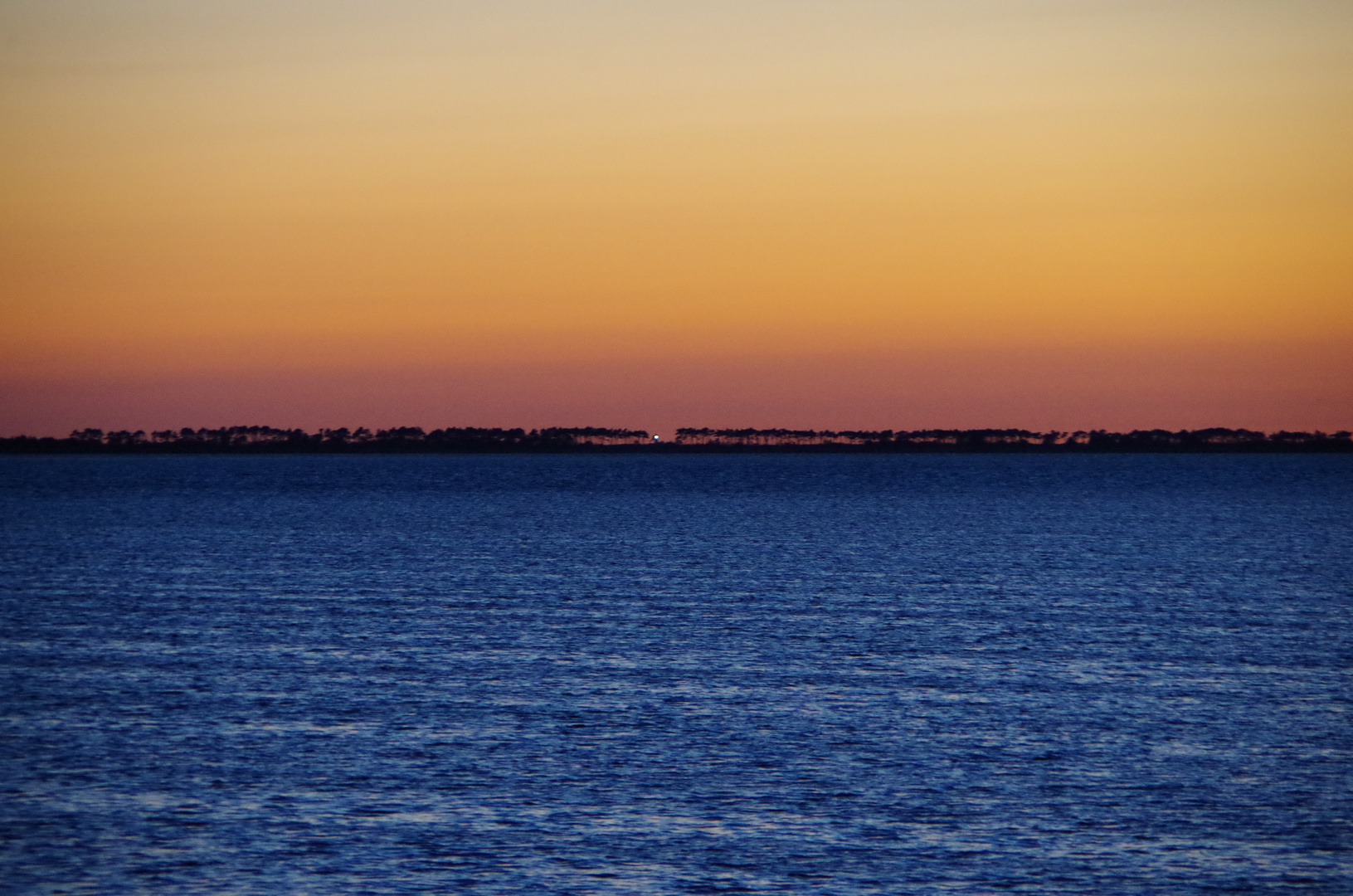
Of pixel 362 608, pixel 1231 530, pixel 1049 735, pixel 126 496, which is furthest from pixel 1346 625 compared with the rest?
pixel 126 496

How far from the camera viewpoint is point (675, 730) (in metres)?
23.3

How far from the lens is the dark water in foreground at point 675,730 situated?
16641 millimetres

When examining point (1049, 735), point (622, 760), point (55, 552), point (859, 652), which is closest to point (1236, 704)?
point (1049, 735)

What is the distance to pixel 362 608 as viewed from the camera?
42.2 metres

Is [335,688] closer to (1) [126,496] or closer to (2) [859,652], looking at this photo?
(2) [859,652]

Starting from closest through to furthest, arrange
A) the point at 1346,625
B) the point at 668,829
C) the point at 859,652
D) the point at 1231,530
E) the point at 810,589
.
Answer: the point at 668,829 < the point at 859,652 < the point at 1346,625 < the point at 810,589 < the point at 1231,530

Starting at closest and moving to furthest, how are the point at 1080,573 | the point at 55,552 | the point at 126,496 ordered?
the point at 1080,573
the point at 55,552
the point at 126,496

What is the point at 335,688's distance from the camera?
27.7 m

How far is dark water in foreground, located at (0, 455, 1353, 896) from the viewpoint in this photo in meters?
16.6

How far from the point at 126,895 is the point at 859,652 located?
65.8ft

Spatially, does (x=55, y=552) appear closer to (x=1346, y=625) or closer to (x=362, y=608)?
(x=362, y=608)

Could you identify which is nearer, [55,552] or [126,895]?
[126,895]

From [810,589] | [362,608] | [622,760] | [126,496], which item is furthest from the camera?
[126,496]

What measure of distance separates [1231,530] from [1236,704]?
62364 millimetres
